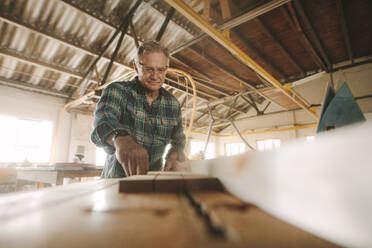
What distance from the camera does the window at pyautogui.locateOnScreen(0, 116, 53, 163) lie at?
5703mm

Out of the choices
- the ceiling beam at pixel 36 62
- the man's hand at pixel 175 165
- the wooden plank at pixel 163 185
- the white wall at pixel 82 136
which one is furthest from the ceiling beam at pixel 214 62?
the white wall at pixel 82 136

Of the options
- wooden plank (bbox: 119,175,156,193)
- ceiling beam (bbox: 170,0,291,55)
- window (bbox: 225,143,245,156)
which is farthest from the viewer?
window (bbox: 225,143,245,156)

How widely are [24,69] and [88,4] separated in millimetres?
3088

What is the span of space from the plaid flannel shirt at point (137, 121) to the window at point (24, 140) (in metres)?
5.73

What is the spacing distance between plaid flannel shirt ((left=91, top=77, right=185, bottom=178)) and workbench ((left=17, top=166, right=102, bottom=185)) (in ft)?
4.47

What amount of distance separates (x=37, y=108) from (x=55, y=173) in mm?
5160

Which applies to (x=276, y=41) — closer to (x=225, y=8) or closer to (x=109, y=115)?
(x=225, y=8)

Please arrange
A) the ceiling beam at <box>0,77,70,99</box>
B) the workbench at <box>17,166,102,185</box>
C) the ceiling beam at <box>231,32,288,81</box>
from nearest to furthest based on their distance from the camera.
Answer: the workbench at <box>17,166,102,185</box> < the ceiling beam at <box>231,32,288,81</box> < the ceiling beam at <box>0,77,70,99</box>

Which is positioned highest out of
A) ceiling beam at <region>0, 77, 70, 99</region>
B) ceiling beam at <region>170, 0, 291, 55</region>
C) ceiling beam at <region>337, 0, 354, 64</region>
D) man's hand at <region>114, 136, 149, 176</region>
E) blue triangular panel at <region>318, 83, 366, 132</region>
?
ceiling beam at <region>337, 0, 354, 64</region>

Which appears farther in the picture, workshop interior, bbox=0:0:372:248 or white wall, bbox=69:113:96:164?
white wall, bbox=69:113:96:164

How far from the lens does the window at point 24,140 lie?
5.70 m

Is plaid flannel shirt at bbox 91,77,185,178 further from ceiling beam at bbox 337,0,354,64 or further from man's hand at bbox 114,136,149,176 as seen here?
ceiling beam at bbox 337,0,354,64

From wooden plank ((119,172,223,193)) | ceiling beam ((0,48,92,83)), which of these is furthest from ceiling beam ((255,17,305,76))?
ceiling beam ((0,48,92,83))

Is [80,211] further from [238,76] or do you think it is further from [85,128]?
[85,128]
